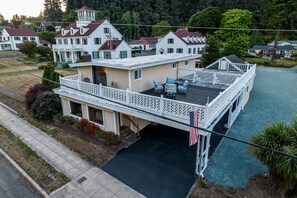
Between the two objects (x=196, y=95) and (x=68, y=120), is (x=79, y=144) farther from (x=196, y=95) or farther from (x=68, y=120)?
(x=196, y=95)

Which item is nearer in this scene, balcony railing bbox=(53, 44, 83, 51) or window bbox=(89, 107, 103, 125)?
window bbox=(89, 107, 103, 125)

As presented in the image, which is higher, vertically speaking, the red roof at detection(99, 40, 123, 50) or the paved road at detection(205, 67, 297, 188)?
the red roof at detection(99, 40, 123, 50)

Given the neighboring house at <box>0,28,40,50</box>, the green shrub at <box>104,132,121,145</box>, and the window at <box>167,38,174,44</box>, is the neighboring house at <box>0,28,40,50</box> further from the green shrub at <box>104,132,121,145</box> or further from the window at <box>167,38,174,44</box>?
the green shrub at <box>104,132,121,145</box>

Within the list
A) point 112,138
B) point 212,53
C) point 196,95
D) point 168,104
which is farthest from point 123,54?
point 168,104

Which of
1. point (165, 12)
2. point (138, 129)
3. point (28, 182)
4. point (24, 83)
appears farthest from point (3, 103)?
point (165, 12)

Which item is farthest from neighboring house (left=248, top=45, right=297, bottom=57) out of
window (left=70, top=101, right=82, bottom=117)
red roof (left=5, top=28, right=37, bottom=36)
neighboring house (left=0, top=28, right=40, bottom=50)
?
red roof (left=5, top=28, right=37, bottom=36)

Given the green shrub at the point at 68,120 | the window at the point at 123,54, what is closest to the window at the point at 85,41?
the window at the point at 123,54
